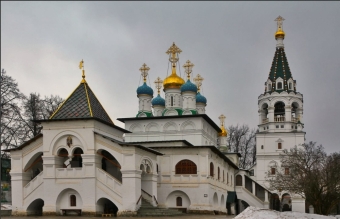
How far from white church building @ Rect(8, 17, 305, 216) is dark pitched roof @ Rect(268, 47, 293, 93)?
10.6 meters

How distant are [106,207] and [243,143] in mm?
40062

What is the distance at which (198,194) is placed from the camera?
112 feet

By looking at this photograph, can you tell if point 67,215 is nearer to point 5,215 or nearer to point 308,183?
point 5,215

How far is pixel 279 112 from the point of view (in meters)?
56.8

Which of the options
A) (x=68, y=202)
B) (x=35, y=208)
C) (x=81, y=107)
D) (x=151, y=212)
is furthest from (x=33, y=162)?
(x=151, y=212)

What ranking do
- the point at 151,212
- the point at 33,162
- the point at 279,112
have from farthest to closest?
the point at 279,112, the point at 33,162, the point at 151,212

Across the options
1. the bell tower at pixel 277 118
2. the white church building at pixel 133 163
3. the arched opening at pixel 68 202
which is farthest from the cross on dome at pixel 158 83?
the arched opening at pixel 68 202

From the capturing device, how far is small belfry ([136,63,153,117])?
46459 millimetres

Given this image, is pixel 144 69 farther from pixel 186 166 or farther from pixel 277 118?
pixel 277 118

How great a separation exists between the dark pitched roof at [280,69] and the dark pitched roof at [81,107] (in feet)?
96.9

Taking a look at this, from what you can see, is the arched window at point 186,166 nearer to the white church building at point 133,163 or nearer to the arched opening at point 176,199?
the white church building at point 133,163

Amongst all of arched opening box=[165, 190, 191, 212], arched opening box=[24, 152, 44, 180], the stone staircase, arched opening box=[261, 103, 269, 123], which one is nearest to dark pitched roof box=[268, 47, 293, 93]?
arched opening box=[261, 103, 269, 123]

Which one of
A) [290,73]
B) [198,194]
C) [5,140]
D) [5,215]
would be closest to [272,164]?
[290,73]

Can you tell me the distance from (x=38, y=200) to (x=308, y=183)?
50.9ft
